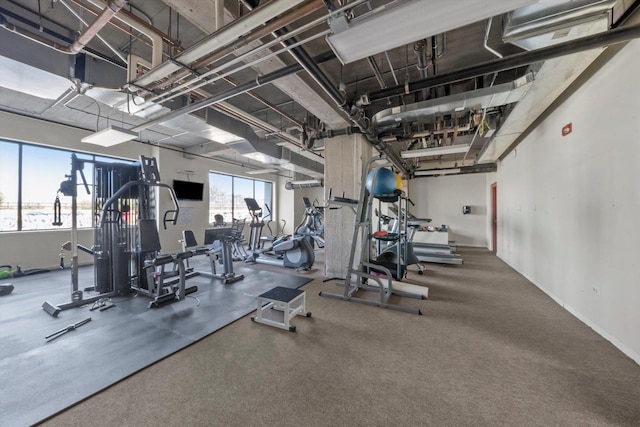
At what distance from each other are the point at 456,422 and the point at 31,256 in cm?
830

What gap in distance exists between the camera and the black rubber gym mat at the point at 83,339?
182 cm

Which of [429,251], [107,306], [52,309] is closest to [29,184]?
[52,309]

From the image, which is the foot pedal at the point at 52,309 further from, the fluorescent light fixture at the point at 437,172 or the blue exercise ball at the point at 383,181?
the fluorescent light fixture at the point at 437,172

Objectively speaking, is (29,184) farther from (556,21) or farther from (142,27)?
(556,21)

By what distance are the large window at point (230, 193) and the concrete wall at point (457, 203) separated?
21.7ft

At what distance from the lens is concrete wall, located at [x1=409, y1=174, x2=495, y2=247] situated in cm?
895

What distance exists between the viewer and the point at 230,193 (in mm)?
9773

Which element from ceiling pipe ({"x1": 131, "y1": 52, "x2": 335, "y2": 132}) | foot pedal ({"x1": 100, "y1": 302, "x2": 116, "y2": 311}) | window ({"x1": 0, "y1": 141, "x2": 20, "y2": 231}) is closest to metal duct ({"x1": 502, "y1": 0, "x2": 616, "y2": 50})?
ceiling pipe ({"x1": 131, "y1": 52, "x2": 335, "y2": 132})

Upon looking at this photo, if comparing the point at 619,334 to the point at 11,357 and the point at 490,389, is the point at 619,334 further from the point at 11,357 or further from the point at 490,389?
the point at 11,357

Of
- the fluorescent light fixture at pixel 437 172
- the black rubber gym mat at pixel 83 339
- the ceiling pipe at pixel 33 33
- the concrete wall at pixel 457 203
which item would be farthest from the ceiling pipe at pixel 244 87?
the concrete wall at pixel 457 203

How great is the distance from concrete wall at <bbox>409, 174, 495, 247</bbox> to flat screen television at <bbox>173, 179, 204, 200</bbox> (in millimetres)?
8441

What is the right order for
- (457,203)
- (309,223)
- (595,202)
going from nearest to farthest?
(595,202)
(309,223)
(457,203)

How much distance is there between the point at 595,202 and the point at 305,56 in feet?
12.3

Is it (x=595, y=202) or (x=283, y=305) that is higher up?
(x=595, y=202)
